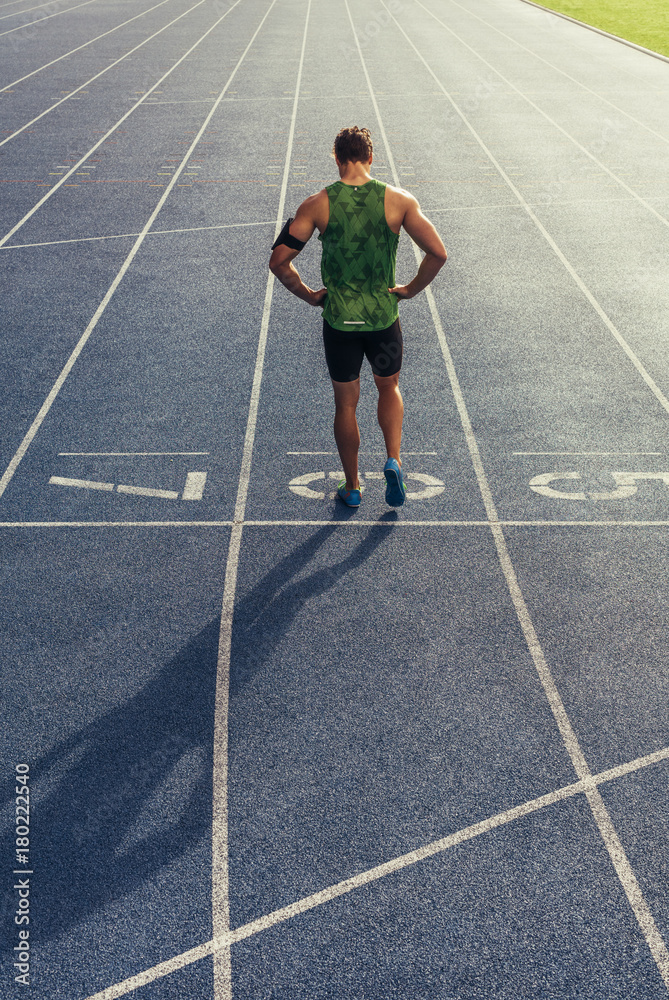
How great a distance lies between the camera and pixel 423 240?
4160 millimetres

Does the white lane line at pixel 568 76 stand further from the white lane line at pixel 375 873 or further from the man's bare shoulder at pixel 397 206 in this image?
the white lane line at pixel 375 873

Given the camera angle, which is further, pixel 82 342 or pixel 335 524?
pixel 82 342

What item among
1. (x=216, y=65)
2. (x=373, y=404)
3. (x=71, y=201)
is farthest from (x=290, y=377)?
(x=216, y=65)

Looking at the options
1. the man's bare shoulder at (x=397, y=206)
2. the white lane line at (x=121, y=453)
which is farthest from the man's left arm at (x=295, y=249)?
the white lane line at (x=121, y=453)

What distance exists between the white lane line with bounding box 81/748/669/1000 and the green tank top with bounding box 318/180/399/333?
230cm

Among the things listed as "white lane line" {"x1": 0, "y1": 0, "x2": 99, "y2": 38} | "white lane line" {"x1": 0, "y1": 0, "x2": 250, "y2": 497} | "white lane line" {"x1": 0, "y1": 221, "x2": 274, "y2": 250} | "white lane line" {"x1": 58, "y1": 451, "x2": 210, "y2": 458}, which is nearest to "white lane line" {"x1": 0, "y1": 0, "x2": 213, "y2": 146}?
"white lane line" {"x1": 0, "y1": 0, "x2": 250, "y2": 497}

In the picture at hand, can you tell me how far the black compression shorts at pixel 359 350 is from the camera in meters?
4.41

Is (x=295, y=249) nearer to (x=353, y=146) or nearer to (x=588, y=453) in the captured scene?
(x=353, y=146)

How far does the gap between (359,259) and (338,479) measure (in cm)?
139

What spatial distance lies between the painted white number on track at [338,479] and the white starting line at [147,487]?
0.53 meters

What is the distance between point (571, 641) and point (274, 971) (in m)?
1.93

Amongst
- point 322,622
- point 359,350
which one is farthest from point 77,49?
point 322,622

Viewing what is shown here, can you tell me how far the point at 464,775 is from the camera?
3.28 m

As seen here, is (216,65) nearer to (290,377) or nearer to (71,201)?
(71,201)
